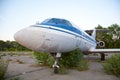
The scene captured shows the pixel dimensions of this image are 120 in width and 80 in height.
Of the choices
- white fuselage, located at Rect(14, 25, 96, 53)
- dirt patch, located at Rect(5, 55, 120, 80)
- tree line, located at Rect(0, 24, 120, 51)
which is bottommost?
dirt patch, located at Rect(5, 55, 120, 80)

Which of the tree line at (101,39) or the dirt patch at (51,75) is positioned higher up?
the tree line at (101,39)

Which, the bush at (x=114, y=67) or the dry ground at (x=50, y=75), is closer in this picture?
the dry ground at (x=50, y=75)

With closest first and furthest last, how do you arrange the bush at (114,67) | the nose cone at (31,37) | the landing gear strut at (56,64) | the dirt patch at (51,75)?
1. the nose cone at (31,37)
2. the dirt patch at (51,75)
3. the bush at (114,67)
4. the landing gear strut at (56,64)

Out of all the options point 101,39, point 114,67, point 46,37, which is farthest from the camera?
point 101,39

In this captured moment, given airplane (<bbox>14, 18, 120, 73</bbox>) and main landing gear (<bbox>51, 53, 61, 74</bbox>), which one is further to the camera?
main landing gear (<bbox>51, 53, 61, 74</bbox>)

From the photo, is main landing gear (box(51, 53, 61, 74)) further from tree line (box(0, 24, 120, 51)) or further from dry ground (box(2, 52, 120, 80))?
tree line (box(0, 24, 120, 51))

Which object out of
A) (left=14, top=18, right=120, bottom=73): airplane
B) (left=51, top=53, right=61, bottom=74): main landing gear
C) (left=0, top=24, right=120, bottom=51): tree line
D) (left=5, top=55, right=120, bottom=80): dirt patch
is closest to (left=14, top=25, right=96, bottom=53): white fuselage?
(left=14, top=18, right=120, bottom=73): airplane

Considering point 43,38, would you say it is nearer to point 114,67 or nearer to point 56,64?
point 56,64

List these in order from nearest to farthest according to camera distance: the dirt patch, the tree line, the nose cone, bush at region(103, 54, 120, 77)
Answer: the nose cone → the dirt patch → bush at region(103, 54, 120, 77) → the tree line

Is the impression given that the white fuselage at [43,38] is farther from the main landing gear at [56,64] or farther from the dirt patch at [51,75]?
the dirt patch at [51,75]

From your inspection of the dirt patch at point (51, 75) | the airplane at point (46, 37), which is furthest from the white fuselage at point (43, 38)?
the dirt patch at point (51, 75)

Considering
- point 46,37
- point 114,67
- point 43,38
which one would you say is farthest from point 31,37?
point 114,67

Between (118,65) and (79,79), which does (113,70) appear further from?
(79,79)

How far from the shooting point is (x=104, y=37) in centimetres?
5975
